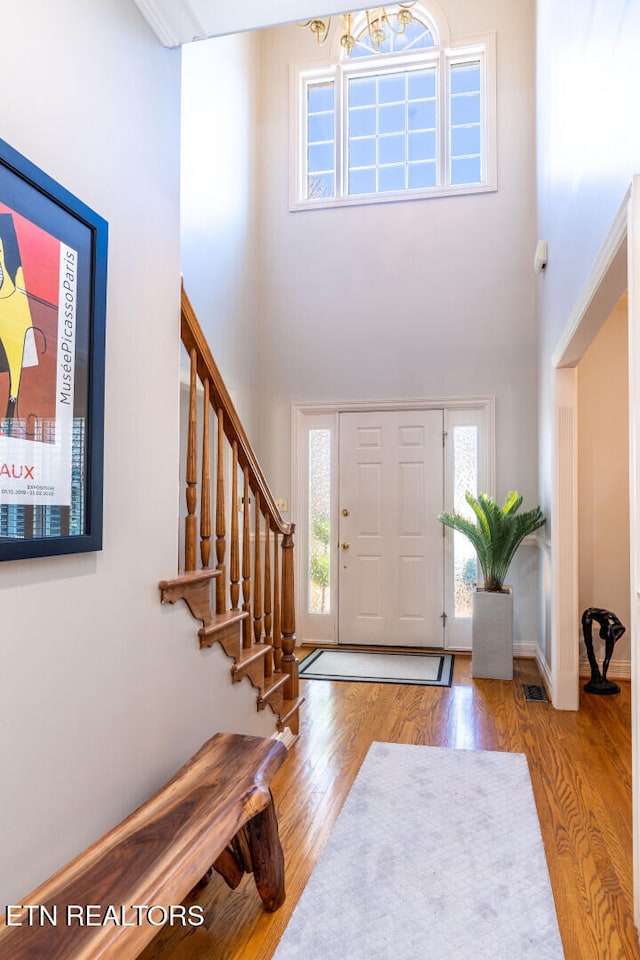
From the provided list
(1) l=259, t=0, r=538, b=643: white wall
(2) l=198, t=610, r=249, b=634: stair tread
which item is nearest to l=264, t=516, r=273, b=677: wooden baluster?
(2) l=198, t=610, r=249, b=634: stair tread

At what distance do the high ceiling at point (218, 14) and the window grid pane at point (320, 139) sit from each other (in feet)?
12.8

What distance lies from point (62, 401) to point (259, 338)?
4.42 metres

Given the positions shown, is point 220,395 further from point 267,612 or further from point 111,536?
point 267,612

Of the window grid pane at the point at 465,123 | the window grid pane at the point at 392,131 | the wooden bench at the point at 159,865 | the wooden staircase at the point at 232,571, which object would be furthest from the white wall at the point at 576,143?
the wooden bench at the point at 159,865

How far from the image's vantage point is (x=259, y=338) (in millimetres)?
5805

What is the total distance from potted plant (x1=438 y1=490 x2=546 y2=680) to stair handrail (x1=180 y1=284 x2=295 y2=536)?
79.3 inches

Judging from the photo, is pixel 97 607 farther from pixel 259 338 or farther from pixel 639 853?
pixel 259 338

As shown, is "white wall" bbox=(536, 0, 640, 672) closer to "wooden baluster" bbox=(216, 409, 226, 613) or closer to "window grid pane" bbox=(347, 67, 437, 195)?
"window grid pane" bbox=(347, 67, 437, 195)

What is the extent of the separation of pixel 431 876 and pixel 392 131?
5.59 metres

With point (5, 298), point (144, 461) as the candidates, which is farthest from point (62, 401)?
point (144, 461)

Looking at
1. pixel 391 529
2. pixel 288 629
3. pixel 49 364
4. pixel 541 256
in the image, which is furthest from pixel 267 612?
pixel 541 256

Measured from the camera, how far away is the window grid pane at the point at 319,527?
5.67m

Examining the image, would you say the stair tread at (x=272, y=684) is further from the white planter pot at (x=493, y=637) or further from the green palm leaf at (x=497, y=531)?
the green palm leaf at (x=497, y=531)

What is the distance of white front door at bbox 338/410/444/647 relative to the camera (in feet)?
18.0
